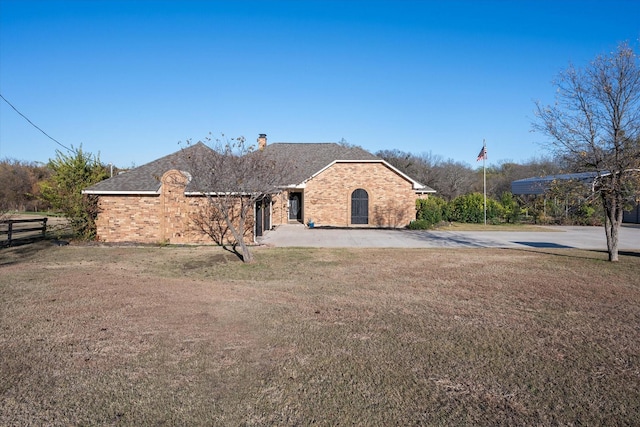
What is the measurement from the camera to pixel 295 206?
3020 cm

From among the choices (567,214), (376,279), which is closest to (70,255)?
(376,279)

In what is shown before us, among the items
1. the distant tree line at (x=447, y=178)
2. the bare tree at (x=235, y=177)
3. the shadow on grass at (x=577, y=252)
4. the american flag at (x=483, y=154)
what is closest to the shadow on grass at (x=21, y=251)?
the bare tree at (x=235, y=177)

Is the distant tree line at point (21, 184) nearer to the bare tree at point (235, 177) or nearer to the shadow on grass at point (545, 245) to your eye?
the bare tree at point (235, 177)

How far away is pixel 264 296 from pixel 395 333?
314 cm

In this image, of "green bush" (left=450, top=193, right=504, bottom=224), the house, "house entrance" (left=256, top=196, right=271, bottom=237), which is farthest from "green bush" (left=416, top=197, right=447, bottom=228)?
"house entrance" (left=256, top=196, right=271, bottom=237)

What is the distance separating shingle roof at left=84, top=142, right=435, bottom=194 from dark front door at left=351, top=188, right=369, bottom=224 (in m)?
2.40

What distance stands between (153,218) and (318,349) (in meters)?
14.0

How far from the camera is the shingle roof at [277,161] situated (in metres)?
16.7

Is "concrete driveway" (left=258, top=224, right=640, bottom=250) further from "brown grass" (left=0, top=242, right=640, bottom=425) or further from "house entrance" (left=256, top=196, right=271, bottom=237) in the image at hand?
"brown grass" (left=0, top=242, right=640, bottom=425)

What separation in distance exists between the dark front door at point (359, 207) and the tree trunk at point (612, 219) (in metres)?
15.2

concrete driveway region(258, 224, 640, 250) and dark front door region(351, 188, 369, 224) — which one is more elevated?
dark front door region(351, 188, 369, 224)

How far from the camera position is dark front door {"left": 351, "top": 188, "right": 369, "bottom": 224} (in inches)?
1054

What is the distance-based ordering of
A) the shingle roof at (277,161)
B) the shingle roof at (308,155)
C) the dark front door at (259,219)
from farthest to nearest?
the shingle roof at (308,155) < the dark front door at (259,219) < the shingle roof at (277,161)

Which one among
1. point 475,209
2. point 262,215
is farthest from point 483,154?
point 262,215
